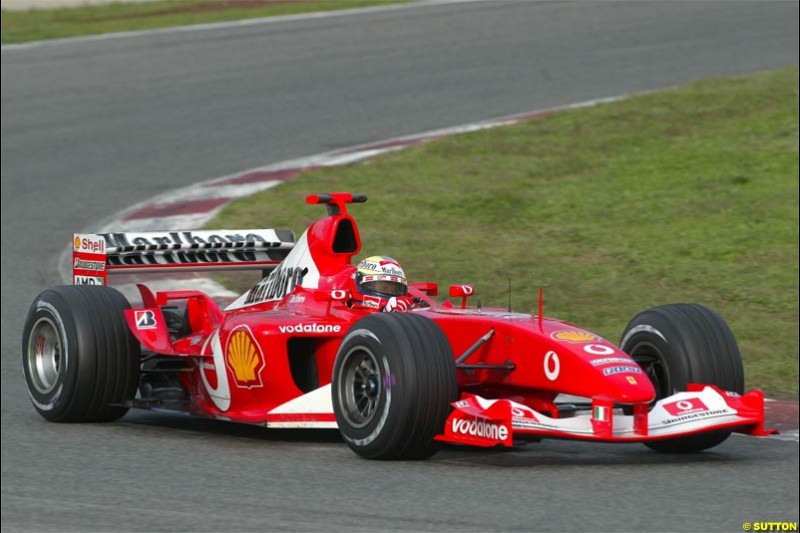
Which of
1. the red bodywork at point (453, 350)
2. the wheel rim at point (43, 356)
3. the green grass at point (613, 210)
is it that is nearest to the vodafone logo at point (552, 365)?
the red bodywork at point (453, 350)

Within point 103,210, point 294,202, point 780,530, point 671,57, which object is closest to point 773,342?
point 780,530

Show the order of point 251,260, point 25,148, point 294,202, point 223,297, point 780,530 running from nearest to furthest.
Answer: point 780,530 < point 251,260 < point 223,297 < point 294,202 < point 25,148

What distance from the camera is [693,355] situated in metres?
7.57

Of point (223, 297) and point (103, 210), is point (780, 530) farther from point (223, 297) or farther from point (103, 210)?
point (103, 210)

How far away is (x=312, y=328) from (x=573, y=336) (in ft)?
4.76

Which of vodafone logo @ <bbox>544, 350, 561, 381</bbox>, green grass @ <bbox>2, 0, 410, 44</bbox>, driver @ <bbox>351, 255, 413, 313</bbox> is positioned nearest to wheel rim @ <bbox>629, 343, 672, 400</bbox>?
vodafone logo @ <bbox>544, 350, 561, 381</bbox>

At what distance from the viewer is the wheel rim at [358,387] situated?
7.24 meters

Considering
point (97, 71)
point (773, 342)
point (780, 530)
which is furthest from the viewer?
point (97, 71)

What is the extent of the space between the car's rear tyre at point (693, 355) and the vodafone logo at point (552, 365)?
2.67ft

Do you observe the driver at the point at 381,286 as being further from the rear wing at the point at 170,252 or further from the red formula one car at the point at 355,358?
the rear wing at the point at 170,252

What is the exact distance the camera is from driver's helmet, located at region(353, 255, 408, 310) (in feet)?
26.1

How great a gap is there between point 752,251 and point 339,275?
5.90 meters

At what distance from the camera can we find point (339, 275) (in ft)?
26.9

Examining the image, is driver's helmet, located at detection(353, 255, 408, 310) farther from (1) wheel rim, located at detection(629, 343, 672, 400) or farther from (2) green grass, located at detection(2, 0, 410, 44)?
(2) green grass, located at detection(2, 0, 410, 44)
